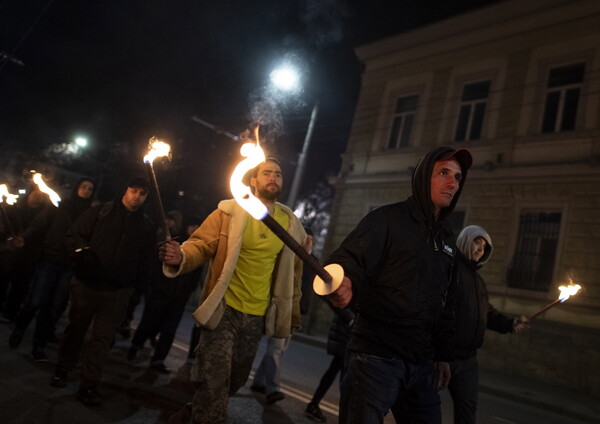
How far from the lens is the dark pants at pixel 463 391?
3.75m

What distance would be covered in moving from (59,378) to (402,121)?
1561 centimetres

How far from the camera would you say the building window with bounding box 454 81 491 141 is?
15.5 m

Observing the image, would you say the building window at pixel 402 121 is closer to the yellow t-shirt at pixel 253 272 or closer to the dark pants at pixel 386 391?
the yellow t-shirt at pixel 253 272

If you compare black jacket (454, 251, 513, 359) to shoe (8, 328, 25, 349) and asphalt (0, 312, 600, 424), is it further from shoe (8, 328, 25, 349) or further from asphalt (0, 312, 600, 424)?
shoe (8, 328, 25, 349)

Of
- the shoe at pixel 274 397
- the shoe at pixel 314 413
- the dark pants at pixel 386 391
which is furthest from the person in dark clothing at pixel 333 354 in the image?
the dark pants at pixel 386 391

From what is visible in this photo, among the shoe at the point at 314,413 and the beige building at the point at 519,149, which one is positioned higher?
the beige building at the point at 519,149

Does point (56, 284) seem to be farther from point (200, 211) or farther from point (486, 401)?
point (200, 211)

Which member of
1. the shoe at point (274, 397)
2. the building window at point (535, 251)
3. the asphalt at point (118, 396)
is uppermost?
the building window at point (535, 251)

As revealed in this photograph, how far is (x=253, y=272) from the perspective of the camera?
142 inches

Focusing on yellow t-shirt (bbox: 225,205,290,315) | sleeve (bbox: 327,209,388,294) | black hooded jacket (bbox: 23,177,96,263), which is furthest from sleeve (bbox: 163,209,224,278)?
black hooded jacket (bbox: 23,177,96,263)

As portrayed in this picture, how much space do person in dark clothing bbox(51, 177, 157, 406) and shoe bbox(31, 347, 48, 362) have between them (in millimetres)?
906

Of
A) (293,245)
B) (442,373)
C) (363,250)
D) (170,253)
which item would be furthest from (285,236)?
(442,373)

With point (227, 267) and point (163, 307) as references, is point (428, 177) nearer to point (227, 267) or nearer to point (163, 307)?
point (227, 267)

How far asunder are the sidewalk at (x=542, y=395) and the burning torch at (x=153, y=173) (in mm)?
8974
